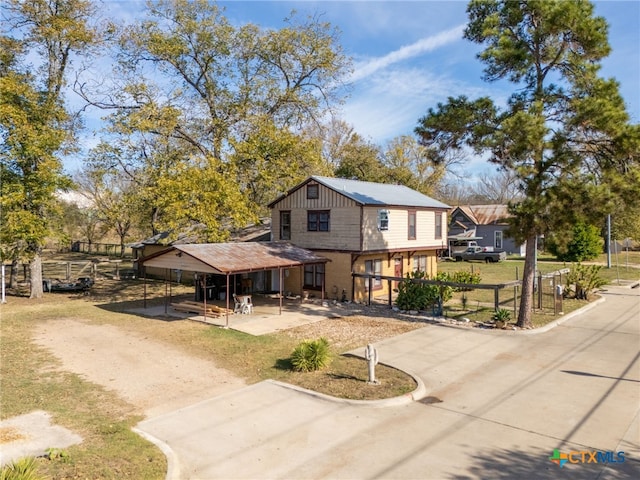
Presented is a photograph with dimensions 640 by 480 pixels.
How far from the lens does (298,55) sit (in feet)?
100

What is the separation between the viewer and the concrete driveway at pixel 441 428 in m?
7.50

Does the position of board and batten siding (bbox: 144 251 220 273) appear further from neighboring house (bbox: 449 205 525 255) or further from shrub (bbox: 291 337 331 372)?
neighboring house (bbox: 449 205 525 255)

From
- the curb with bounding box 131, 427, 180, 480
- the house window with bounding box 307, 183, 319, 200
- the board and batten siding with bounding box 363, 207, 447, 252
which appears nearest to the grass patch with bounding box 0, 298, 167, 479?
the curb with bounding box 131, 427, 180, 480

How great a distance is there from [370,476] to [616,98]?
1538 cm

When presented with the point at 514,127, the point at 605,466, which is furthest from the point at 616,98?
the point at 605,466

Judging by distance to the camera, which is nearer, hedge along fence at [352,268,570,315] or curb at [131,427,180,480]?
curb at [131,427,180,480]

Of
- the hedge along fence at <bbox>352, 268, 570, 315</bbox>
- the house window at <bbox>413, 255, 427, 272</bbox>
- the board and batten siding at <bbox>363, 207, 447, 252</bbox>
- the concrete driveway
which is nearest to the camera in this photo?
the concrete driveway

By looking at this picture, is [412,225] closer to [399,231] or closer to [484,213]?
[399,231]

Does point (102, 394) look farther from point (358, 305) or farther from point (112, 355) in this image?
point (358, 305)

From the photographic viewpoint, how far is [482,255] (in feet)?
144

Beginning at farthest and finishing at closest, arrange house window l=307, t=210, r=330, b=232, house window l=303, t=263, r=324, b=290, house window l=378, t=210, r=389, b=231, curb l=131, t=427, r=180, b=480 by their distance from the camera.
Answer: house window l=303, t=263, r=324, b=290 < house window l=307, t=210, r=330, b=232 < house window l=378, t=210, r=389, b=231 < curb l=131, t=427, r=180, b=480

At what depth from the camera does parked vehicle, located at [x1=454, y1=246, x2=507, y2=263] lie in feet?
143

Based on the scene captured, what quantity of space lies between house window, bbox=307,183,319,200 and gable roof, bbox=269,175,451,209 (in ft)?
0.94

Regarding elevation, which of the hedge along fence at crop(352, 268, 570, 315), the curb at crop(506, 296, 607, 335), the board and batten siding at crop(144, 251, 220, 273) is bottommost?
the curb at crop(506, 296, 607, 335)
